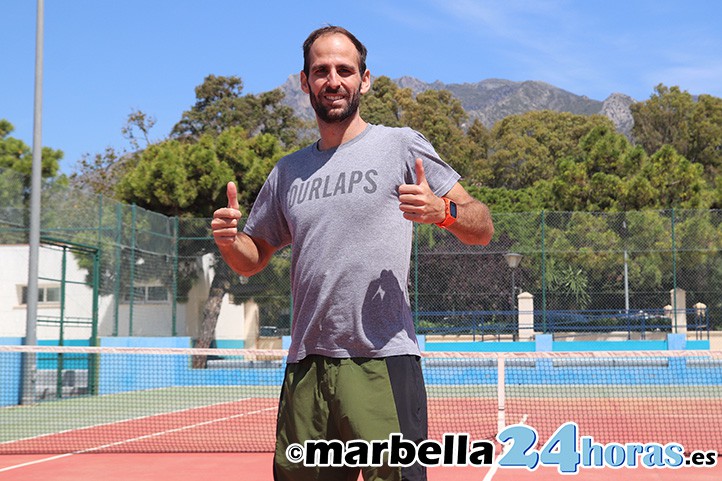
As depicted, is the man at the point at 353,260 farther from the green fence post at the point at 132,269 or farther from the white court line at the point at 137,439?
the green fence post at the point at 132,269

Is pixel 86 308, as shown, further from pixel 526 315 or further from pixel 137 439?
pixel 526 315

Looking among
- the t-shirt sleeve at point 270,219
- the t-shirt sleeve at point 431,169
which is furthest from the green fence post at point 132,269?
the t-shirt sleeve at point 431,169

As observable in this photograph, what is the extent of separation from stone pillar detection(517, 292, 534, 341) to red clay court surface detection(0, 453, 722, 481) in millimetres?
13328

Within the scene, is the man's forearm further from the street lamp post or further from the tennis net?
the street lamp post

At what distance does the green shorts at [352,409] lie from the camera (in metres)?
2.11

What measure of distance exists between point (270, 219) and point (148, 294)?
1868 centimetres

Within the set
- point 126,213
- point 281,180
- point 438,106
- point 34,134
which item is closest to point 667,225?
point 126,213

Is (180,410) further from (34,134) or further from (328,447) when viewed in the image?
(328,447)

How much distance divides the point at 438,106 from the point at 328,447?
2043 inches

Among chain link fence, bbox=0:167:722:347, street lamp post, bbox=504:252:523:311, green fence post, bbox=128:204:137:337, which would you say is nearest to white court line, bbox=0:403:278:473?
green fence post, bbox=128:204:137:337

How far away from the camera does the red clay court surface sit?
7551mm

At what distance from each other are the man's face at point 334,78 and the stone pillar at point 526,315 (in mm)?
19668

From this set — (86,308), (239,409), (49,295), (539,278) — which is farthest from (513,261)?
(49,295)

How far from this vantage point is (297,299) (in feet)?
7.54
